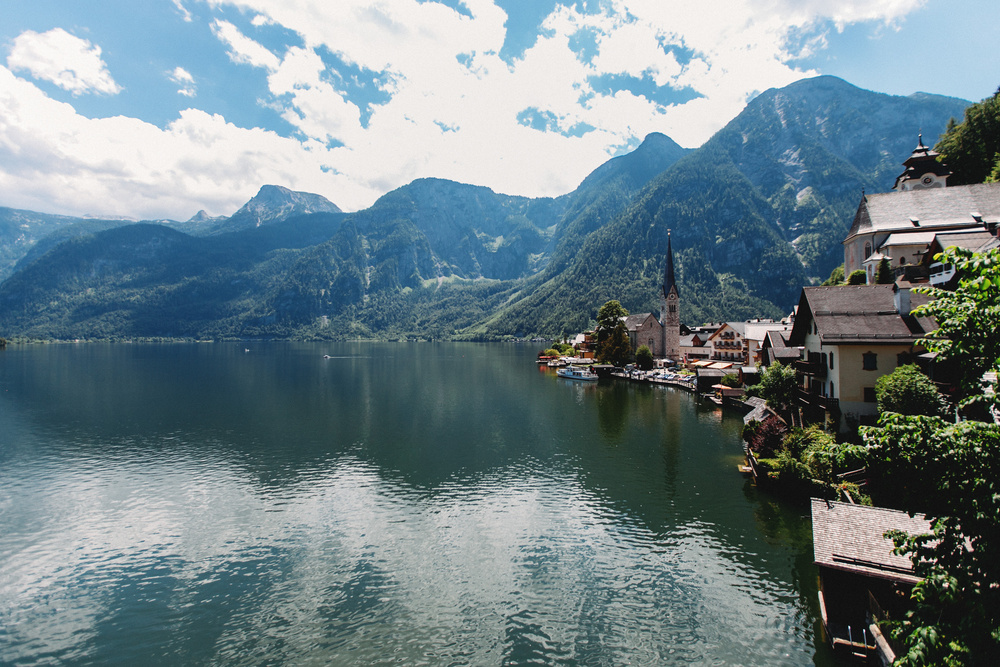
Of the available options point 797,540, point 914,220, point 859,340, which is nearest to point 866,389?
point 859,340

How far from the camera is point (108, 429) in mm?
60906

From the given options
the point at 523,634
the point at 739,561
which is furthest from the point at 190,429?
the point at 739,561

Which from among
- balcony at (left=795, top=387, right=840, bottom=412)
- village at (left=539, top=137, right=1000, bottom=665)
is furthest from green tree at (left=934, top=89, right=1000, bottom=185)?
balcony at (left=795, top=387, right=840, bottom=412)

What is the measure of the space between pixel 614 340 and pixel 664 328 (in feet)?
54.7

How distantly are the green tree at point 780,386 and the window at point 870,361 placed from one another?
11.5 m

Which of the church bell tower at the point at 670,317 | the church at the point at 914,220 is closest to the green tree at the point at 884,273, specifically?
the church at the point at 914,220

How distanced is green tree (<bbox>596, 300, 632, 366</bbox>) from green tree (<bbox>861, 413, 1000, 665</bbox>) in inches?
4716

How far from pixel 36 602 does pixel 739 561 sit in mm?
35819

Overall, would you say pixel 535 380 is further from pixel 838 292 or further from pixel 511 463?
pixel 838 292

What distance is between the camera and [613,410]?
241 ft

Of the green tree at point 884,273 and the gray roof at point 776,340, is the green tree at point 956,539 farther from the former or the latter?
the green tree at point 884,273

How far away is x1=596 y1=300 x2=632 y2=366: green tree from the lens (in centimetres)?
12750

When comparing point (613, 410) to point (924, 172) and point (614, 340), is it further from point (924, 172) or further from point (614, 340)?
point (924, 172)

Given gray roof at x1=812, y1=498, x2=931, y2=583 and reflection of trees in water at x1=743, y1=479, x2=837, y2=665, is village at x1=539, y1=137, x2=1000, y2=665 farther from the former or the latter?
reflection of trees in water at x1=743, y1=479, x2=837, y2=665
